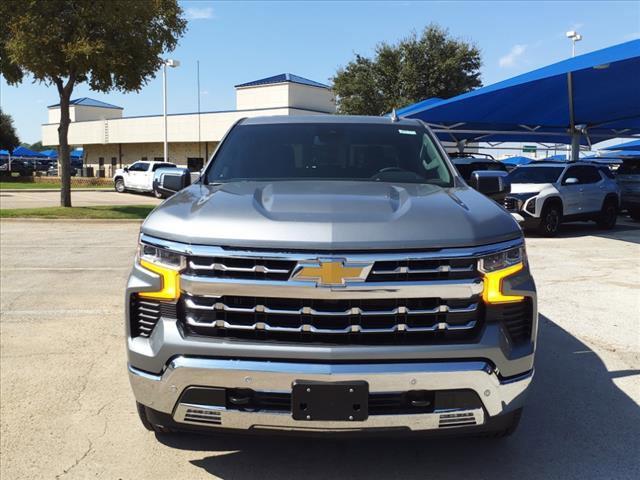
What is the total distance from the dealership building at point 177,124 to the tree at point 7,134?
13.6 ft

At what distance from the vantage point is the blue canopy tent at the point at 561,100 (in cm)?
1351

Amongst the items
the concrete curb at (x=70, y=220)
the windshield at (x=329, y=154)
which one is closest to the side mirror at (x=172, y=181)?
the windshield at (x=329, y=154)

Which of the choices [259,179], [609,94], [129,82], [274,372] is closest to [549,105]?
[609,94]

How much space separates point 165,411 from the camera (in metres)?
2.67

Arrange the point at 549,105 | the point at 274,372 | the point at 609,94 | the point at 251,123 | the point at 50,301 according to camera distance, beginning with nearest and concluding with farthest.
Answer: the point at 274,372 → the point at 251,123 → the point at 50,301 → the point at 609,94 → the point at 549,105

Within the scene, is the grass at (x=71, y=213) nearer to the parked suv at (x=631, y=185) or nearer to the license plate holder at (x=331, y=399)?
the parked suv at (x=631, y=185)

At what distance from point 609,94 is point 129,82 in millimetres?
14161

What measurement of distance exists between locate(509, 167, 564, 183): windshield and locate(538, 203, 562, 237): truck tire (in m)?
0.82

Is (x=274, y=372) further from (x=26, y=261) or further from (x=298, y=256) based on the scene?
(x=26, y=261)

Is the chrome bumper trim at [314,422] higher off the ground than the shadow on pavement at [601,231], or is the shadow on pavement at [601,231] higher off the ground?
the chrome bumper trim at [314,422]

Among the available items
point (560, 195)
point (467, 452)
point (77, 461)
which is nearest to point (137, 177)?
point (560, 195)

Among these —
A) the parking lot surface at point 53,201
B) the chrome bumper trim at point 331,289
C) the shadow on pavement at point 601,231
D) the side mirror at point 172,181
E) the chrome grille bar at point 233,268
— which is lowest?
the shadow on pavement at point 601,231

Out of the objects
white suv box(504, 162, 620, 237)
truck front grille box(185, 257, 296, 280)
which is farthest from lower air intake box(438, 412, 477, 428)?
white suv box(504, 162, 620, 237)

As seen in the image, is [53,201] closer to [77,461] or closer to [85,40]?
[85,40]
